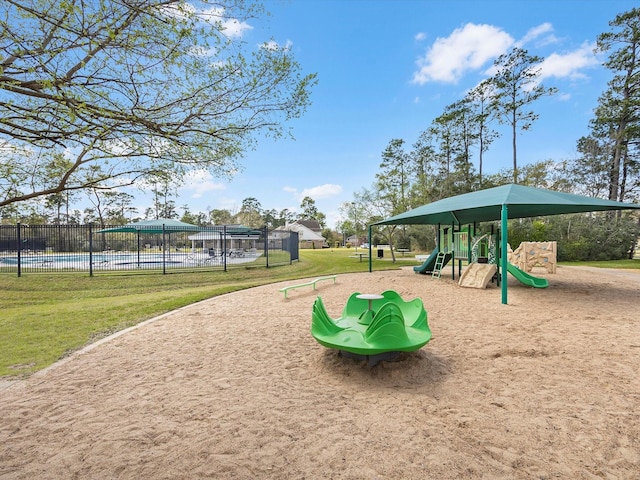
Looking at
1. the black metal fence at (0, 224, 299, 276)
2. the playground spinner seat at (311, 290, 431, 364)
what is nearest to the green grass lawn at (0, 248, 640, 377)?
the black metal fence at (0, 224, 299, 276)

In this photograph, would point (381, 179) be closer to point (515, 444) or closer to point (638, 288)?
point (638, 288)

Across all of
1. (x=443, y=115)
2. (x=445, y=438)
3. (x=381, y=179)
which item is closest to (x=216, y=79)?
(x=445, y=438)

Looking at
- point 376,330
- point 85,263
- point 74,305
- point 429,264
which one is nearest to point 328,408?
point 376,330

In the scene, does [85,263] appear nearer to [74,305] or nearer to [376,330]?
[74,305]

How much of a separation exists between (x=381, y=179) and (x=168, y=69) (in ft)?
68.2

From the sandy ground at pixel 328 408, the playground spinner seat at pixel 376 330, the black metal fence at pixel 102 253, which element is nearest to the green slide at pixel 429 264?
the black metal fence at pixel 102 253

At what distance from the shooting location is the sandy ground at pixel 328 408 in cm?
229

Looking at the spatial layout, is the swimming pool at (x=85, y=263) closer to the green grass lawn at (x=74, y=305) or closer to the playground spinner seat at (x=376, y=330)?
the green grass lawn at (x=74, y=305)

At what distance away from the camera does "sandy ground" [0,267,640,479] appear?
90.0 inches

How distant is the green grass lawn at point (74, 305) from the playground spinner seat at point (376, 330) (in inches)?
152

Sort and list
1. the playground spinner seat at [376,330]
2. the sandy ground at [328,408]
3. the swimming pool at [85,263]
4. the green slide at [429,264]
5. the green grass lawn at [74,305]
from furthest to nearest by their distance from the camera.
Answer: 1. the swimming pool at [85,263]
2. the green slide at [429,264]
3. the green grass lawn at [74,305]
4. the playground spinner seat at [376,330]
5. the sandy ground at [328,408]

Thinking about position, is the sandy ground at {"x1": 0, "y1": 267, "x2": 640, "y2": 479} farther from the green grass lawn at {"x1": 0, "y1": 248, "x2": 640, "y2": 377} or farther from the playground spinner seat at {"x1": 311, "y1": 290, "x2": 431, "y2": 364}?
the green grass lawn at {"x1": 0, "y1": 248, "x2": 640, "y2": 377}

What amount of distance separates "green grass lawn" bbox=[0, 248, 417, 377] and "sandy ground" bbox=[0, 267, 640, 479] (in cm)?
71

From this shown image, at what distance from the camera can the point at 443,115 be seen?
30094 mm
